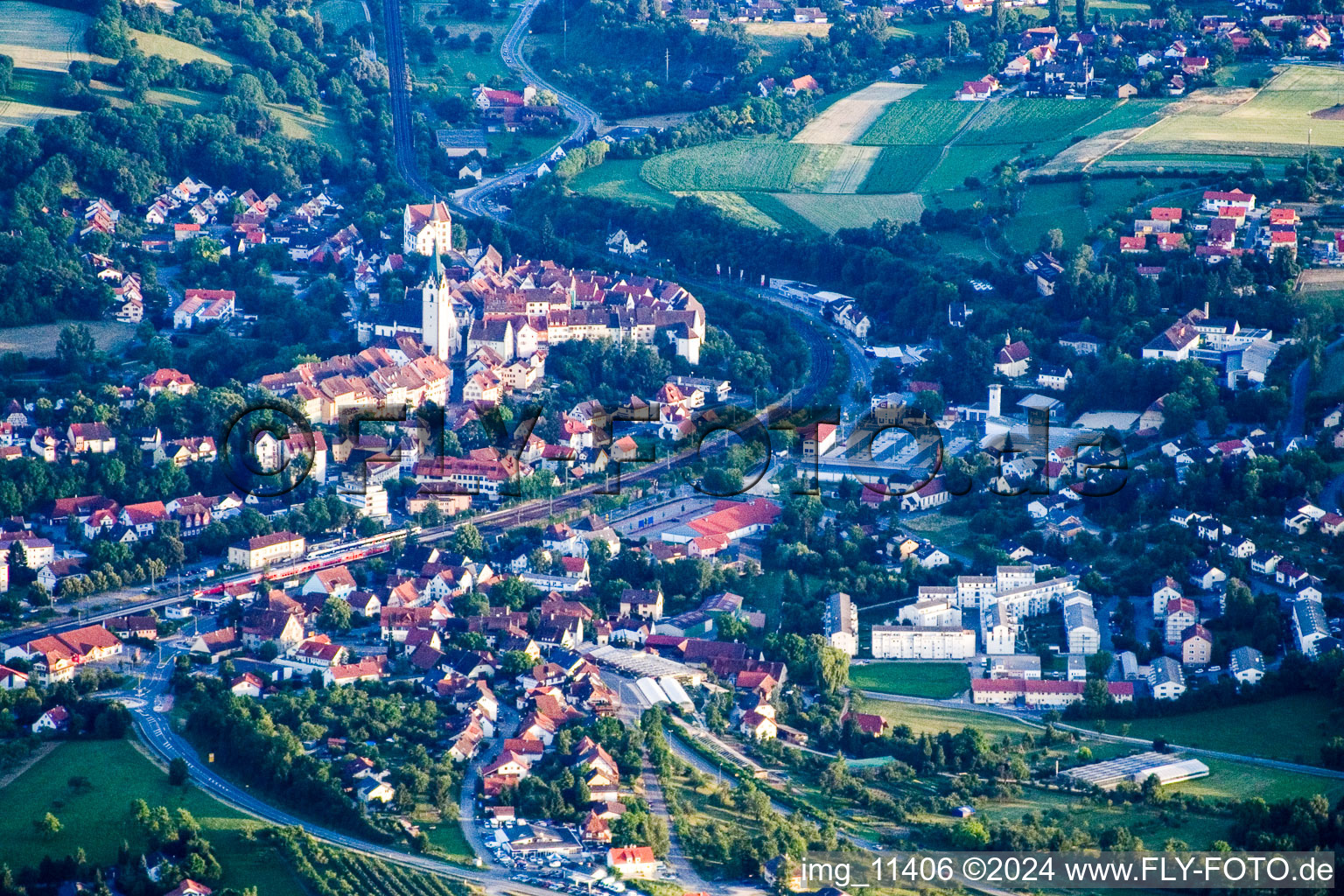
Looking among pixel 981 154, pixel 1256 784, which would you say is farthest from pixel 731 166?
pixel 1256 784

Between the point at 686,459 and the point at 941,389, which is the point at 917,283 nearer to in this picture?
the point at 941,389

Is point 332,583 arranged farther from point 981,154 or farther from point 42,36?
point 42,36

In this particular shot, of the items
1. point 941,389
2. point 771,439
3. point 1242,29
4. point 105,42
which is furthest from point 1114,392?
point 105,42

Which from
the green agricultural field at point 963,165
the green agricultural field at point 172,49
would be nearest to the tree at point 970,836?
the green agricultural field at point 963,165

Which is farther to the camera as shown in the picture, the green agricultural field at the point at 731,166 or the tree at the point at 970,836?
the green agricultural field at the point at 731,166

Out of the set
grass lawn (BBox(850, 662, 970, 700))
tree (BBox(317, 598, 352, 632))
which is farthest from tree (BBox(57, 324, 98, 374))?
grass lawn (BBox(850, 662, 970, 700))

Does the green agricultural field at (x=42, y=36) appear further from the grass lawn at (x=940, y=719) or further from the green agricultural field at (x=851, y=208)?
the grass lawn at (x=940, y=719)
